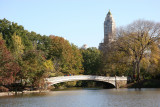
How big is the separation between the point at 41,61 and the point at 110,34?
15.5m

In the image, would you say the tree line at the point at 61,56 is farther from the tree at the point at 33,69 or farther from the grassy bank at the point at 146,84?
the grassy bank at the point at 146,84

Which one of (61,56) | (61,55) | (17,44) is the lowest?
(61,56)

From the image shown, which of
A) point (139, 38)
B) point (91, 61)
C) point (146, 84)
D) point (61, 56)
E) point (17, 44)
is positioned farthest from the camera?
point (91, 61)

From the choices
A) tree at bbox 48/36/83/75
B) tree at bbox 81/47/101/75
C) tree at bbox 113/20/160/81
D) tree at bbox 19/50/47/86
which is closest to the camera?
tree at bbox 19/50/47/86

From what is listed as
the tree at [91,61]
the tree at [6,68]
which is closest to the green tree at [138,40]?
the tree at [91,61]

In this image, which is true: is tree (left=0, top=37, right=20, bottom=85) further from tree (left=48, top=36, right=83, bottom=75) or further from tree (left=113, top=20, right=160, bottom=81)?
tree (left=48, top=36, right=83, bottom=75)

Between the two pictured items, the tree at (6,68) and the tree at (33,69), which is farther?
the tree at (33,69)

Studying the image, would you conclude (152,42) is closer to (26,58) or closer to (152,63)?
(152,63)

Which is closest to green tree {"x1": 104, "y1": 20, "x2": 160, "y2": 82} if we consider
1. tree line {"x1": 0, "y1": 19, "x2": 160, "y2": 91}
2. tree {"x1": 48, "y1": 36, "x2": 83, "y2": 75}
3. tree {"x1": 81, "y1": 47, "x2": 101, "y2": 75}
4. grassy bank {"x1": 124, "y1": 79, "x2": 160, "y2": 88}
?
tree line {"x1": 0, "y1": 19, "x2": 160, "y2": 91}

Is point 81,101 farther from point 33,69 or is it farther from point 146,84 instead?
point 146,84

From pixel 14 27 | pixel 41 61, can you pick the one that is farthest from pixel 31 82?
pixel 14 27

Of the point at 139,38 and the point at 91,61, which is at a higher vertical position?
the point at 139,38

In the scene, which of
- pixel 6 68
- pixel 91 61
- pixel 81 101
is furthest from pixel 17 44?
pixel 81 101

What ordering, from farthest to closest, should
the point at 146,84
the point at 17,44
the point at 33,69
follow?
the point at 146,84 < the point at 17,44 < the point at 33,69
